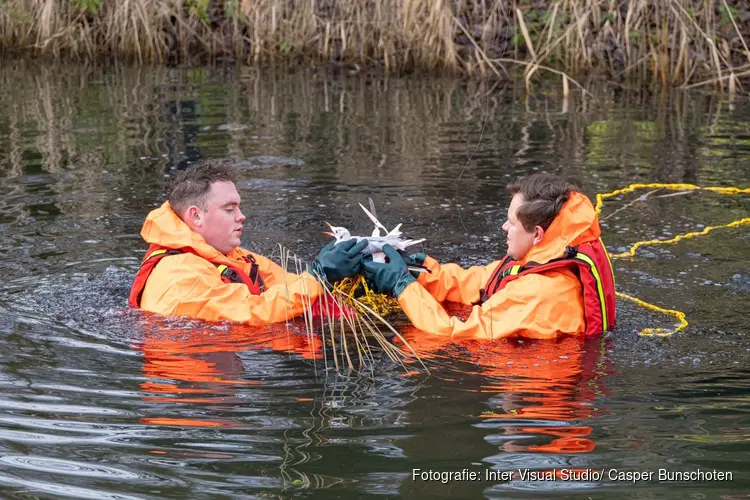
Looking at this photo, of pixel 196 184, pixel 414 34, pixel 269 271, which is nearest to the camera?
pixel 196 184

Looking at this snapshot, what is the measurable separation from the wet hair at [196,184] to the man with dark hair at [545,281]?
4.43 ft

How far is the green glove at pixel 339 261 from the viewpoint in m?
5.79

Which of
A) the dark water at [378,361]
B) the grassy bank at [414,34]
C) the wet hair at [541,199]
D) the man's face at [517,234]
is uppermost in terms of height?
the grassy bank at [414,34]

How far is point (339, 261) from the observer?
19.0ft

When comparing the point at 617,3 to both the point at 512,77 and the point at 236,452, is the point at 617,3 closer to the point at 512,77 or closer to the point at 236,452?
the point at 512,77

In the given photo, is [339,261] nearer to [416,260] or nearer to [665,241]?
[416,260]

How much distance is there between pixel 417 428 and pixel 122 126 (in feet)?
28.4

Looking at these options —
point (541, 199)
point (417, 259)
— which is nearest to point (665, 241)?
point (417, 259)

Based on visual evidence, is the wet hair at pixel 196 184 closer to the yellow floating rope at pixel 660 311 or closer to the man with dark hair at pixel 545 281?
the man with dark hair at pixel 545 281

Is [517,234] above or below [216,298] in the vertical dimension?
above

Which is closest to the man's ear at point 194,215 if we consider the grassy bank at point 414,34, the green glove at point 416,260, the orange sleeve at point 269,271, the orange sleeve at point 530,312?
the orange sleeve at point 269,271

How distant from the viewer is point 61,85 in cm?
1500

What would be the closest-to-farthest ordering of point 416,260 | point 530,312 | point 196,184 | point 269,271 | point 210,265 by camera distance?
point 530,312 < point 210,265 < point 196,184 < point 416,260 < point 269,271

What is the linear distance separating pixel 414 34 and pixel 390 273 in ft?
31.6
